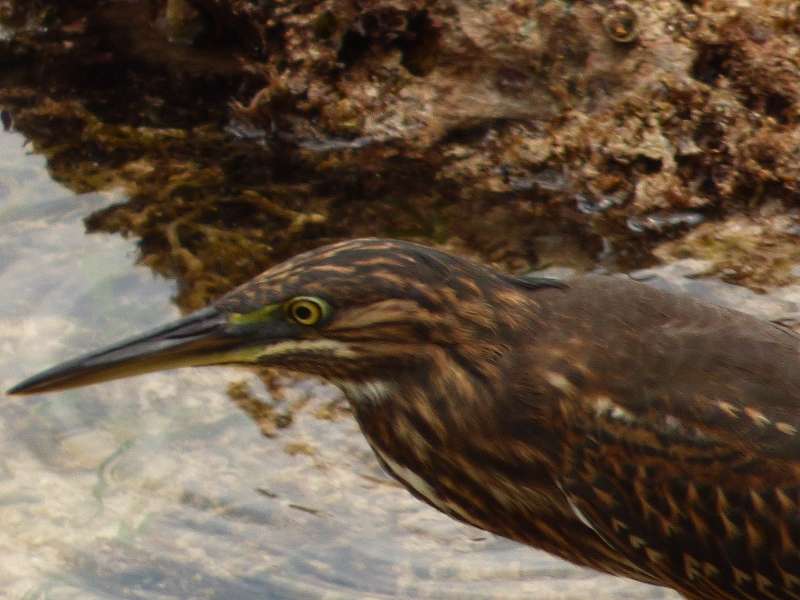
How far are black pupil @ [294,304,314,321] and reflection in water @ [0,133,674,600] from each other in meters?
1.22

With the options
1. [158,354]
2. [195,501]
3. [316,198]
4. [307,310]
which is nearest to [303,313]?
[307,310]

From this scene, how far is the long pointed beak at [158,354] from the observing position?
4379 millimetres

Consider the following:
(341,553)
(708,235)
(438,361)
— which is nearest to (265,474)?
(341,553)

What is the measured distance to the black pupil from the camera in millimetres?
4316

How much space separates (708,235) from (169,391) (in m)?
2.33

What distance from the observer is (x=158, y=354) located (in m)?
4.45

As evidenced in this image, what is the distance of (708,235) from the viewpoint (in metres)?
6.70

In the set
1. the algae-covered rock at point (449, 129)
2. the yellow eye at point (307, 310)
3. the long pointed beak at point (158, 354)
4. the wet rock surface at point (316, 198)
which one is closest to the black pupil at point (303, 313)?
the yellow eye at point (307, 310)

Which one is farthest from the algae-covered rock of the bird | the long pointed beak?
the bird

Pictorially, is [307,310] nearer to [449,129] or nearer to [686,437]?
[686,437]

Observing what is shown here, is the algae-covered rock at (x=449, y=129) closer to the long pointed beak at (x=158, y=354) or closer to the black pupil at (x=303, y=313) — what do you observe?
the long pointed beak at (x=158, y=354)

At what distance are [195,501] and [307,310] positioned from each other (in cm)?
146

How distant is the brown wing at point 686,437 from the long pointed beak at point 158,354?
0.89 meters

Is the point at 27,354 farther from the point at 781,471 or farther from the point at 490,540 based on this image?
the point at 781,471
